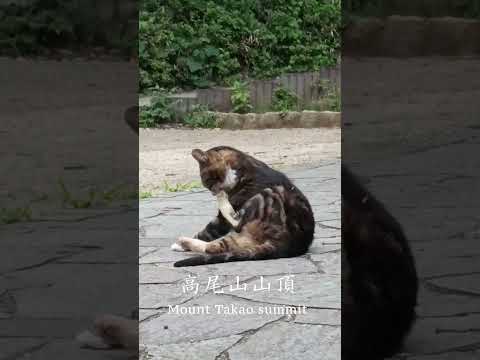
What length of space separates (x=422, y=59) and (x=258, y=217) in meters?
7.68

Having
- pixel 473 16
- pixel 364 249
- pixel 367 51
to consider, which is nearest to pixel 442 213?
pixel 364 249

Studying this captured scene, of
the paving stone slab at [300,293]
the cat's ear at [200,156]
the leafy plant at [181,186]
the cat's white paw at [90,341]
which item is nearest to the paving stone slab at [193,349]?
the paving stone slab at [300,293]

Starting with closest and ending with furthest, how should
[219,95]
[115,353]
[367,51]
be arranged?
[115,353], [219,95], [367,51]

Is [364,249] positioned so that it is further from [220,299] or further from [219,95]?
[219,95]

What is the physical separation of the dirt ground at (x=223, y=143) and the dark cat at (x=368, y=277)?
0.18 meters

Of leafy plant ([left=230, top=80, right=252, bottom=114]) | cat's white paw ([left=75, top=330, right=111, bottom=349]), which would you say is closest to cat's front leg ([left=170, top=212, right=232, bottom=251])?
cat's white paw ([left=75, top=330, right=111, bottom=349])

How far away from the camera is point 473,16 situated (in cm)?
1016

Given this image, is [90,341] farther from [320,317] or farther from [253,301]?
[320,317]

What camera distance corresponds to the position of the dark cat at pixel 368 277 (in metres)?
1.91

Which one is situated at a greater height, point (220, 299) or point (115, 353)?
point (220, 299)

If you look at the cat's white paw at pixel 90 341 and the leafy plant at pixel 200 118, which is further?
the leafy plant at pixel 200 118

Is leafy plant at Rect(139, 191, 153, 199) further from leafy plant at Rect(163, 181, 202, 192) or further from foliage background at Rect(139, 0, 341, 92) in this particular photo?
foliage background at Rect(139, 0, 341, 92)

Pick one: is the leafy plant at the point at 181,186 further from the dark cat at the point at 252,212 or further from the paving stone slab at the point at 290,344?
the paving stone slab at the point at 290,344

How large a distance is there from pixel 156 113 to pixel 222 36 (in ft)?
1.04
